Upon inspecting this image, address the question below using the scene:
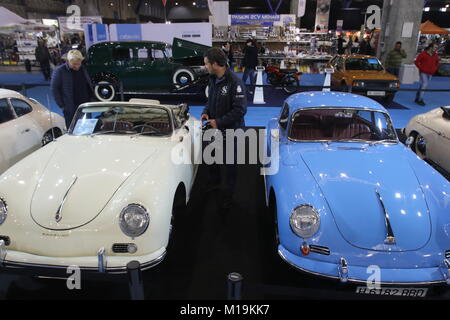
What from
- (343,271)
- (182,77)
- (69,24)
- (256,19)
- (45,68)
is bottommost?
(343,271)

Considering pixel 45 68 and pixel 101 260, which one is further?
pixel 45 68

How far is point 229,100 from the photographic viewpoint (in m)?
3.71

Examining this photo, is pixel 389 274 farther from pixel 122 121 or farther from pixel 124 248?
pixel 122 121

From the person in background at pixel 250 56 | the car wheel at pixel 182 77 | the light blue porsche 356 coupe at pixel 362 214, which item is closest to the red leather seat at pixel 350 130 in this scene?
the light blue porsche 356 coupe at pixel 362 214

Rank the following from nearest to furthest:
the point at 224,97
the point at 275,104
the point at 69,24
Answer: the point at 224,97 → the point at 275,104 → the point at 69,24

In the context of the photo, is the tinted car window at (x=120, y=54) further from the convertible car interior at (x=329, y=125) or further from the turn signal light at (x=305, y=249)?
the turn signal light at (x=305, y=249)

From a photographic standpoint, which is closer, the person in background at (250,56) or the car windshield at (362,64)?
the car windshield at (362,64)

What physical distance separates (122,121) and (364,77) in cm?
748

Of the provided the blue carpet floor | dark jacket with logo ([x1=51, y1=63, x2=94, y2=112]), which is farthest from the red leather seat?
dark jacket with logo ([x1=51, y1=63, x2=94, y2=112])

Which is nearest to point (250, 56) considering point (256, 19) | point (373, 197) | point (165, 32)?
point (165, 32)

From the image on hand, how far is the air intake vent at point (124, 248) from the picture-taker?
2.52m

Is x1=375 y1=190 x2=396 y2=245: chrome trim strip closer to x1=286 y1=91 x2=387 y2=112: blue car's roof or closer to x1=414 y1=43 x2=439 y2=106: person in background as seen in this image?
x1=286 y1=91 x2=387 y2=112: blue car's roof

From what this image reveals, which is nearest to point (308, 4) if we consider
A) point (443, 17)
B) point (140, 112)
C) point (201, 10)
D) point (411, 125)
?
point (201, 10)

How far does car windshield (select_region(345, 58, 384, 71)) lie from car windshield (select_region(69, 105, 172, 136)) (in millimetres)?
7733
